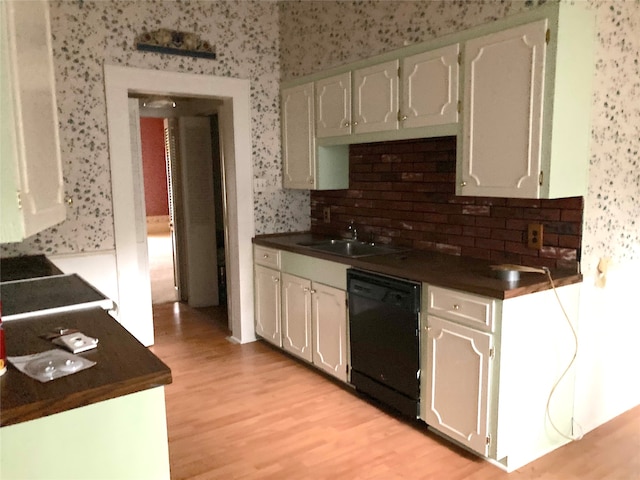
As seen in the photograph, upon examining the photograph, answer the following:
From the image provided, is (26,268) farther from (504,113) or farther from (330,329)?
(504,113)

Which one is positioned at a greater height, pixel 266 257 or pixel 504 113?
pixel 504 113

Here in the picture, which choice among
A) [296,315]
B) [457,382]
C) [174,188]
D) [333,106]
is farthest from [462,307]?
[174,188]

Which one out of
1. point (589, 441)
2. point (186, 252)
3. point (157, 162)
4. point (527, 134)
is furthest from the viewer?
point (157, 162)

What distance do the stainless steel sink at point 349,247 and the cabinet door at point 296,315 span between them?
0.29 meters

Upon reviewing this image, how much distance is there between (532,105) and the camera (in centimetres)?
224

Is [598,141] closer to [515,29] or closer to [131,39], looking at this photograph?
[515,29]

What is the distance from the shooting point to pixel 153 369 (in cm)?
141

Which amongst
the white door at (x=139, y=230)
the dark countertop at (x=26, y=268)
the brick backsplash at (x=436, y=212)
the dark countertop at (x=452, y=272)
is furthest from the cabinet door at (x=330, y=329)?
the dark countertop at (x=26, y=268)

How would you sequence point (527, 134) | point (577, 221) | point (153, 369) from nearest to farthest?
point (153, 369) → point (527, 134) → point (577, 221)

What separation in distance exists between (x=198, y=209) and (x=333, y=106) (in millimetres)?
2359

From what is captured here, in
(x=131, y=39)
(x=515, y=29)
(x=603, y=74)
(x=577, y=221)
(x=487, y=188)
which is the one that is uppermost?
(x=131, y=39)

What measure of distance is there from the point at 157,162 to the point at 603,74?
394 inches

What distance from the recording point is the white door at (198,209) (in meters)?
5.17

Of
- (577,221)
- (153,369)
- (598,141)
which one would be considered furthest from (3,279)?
(598,141)
